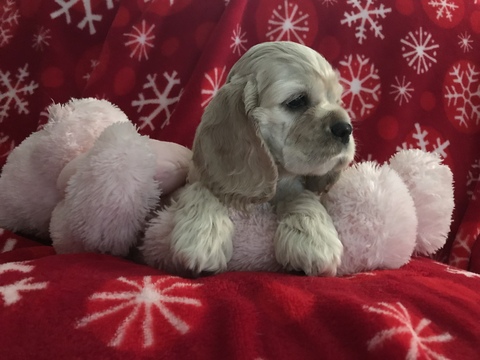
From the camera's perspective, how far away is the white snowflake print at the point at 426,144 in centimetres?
156

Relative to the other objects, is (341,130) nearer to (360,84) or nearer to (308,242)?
(308,242)

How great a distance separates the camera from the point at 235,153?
103 cm

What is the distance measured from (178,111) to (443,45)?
0.87 m

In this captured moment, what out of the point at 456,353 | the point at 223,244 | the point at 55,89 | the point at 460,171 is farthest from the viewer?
the point at 55,89

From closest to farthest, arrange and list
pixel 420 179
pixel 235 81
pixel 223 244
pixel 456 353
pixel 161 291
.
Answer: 1. pixel 456 353
2. pixel 161 291
3. pixel 223 244
4. pixel 235 81
5. pixel 420 179

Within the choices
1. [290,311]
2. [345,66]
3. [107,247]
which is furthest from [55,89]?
[290,311]

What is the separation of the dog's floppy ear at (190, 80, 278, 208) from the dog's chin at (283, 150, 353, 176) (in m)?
0.04

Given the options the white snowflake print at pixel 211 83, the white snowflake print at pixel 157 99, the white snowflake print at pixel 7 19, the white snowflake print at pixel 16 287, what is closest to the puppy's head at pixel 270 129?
the white snowflake print at pixel 16 287

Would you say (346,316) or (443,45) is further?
(443,45)

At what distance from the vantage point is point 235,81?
3.56 ft

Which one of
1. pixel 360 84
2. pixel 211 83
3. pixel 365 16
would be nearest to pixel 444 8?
pixel 365 16

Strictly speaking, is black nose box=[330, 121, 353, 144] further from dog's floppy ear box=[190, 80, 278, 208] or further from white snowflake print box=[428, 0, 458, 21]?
white snowflake print box=[428, 0, 458, 21]

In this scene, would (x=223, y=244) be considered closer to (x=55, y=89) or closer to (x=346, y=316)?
(x=346, y=316)

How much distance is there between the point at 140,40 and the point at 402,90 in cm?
86
